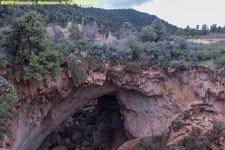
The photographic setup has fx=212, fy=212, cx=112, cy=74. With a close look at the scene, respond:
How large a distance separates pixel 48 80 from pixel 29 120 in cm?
225

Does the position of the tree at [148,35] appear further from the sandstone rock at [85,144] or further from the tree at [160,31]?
the sandstone rock at [85,144]

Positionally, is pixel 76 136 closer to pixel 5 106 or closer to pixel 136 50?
pixel 136 50

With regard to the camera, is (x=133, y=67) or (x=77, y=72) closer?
(x=77, y=72)

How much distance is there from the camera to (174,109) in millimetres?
13766

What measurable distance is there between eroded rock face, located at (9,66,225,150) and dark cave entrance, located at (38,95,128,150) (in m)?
2.09

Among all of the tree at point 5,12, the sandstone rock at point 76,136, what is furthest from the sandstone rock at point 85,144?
the tree at point 5,12

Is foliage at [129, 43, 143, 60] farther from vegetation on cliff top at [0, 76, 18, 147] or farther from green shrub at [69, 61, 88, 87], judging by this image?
vegetation on cliff top at [0, 76, 18, 147]

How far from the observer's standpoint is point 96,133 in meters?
17.0

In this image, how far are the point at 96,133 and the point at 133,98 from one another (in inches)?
182

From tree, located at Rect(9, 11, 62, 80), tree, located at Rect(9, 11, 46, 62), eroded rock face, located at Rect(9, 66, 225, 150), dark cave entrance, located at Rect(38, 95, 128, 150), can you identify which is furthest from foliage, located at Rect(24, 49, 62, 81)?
dark cave entrance, located at Rect(38, 95, 128, 150)

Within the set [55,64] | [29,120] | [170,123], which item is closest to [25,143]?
[29,120]

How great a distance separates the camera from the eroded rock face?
1070 cm

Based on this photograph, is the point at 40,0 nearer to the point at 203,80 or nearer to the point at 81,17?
the point at 81,17

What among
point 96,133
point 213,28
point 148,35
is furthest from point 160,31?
point 213,28
